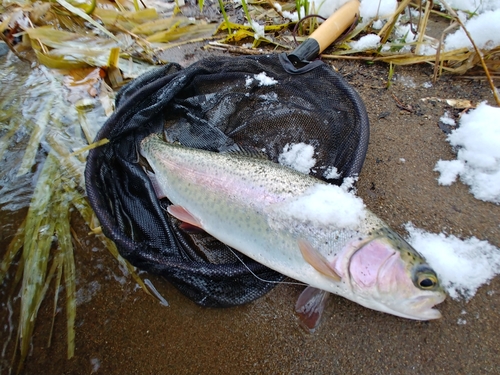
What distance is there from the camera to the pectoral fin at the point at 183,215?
7.27ft

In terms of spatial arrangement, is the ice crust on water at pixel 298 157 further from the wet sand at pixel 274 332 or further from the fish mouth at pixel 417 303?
the fish mouth at pixel 417 303

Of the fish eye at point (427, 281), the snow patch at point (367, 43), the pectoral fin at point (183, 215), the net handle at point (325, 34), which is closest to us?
the fish eye at point (427, 281)

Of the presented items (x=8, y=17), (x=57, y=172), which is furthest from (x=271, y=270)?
(x=8, y=17)

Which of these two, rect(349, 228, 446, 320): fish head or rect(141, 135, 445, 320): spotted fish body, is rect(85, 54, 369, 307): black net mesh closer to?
rect(141, 135, 445, 320): spotted fish body

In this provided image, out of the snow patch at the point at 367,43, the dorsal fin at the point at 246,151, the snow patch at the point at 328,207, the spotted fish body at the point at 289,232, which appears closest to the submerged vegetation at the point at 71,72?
the snow patch at the point at 367,43

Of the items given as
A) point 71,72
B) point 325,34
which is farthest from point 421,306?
point 71,72

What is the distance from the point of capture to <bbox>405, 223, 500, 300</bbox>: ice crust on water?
196 cm

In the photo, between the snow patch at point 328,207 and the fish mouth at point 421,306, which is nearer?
the fish mouth at point 421,306

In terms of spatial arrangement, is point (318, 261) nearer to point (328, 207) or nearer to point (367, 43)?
point (328, 207)

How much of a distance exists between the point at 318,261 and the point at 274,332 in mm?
605

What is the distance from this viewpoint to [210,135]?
2.66 m

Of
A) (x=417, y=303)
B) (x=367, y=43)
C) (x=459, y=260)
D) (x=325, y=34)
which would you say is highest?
(x=325, y=34)

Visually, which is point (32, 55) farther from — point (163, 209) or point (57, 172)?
point (163, 209)

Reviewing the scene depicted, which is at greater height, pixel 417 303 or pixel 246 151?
pixel 246 151
